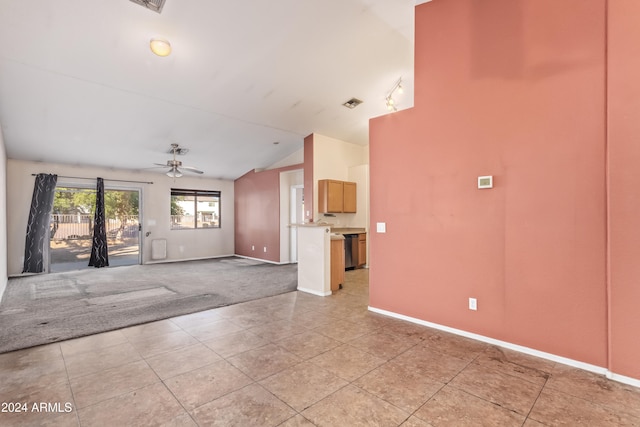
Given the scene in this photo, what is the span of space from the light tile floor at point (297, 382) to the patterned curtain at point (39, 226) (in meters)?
4.96

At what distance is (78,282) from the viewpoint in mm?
5754

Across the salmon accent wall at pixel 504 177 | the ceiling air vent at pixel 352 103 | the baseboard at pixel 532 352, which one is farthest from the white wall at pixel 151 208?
the baseboard at pixel 532 352

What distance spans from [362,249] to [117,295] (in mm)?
4913

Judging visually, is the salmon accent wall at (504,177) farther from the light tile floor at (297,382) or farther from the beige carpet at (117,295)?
the beige carpet at (117,295)

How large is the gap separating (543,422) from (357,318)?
2076 millimetres

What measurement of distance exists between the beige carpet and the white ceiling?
2736 millimetres

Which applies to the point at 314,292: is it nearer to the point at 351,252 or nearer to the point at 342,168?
the point at 351,252

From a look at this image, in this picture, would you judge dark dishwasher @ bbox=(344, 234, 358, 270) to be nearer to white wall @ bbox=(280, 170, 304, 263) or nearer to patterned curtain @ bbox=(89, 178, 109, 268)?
white wall @ bbox=(280, 170, 304, 263)

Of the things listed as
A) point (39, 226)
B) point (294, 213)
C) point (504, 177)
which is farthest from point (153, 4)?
point (39, 226)

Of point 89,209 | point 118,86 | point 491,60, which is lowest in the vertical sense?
point 89,209

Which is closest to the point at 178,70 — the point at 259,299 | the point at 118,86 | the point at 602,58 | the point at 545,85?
the point at 118,86

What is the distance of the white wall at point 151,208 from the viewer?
6340 mm

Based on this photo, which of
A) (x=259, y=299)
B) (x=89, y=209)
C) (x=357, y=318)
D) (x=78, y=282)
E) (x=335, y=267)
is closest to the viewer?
(x=357, y=318)

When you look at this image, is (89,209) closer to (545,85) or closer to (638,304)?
(545,85)
